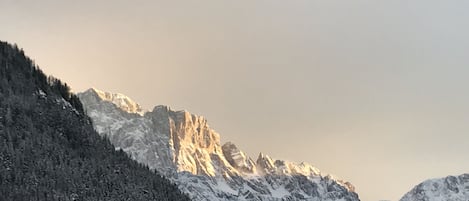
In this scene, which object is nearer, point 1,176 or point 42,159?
point 1,176

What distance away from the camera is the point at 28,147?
197 m

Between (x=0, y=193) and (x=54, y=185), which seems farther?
(x=54, y=185)

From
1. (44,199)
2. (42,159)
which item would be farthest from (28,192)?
(42,159)

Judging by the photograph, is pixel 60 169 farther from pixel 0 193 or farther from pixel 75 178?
pixel 0 193

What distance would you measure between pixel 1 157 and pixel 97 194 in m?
24.1

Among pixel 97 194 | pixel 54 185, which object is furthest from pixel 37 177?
pixel 97 194

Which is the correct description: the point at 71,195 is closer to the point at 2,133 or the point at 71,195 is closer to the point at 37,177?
the point at 37,177

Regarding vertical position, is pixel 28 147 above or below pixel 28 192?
above

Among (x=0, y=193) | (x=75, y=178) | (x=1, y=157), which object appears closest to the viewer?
(x=0, y=193)

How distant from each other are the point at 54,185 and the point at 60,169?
27.4ft

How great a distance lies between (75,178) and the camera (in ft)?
653

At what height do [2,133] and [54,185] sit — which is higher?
[2,133]

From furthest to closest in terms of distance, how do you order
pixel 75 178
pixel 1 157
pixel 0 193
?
pixel 75 178, pixel 1 157, pixel 0 193

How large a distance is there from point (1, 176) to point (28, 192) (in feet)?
20.7
